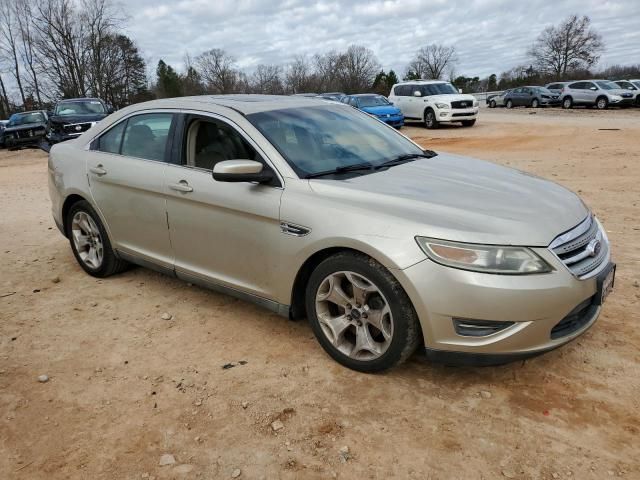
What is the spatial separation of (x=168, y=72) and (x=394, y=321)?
84.1 meters

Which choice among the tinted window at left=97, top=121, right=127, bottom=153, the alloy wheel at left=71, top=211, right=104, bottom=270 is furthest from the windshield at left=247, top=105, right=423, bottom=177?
the alloy wheel at left=71, top=211, right=104, bottom=270

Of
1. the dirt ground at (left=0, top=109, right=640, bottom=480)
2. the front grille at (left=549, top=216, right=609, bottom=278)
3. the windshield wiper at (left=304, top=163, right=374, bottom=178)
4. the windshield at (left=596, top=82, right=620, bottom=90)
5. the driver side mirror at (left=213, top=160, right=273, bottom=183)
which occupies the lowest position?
the dirt ground at (left=0, top=109, right=640, bottom=480)

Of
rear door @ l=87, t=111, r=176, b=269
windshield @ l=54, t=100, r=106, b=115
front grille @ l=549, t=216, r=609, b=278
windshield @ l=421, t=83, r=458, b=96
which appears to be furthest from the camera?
windshield @ l=421, t=83, r=458, b=96

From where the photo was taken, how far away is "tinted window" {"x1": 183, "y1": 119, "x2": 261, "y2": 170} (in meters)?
3.52

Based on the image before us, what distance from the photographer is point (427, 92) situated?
70.9 ft

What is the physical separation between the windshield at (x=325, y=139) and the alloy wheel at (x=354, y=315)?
2.48ft

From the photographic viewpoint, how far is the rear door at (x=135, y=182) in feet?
12.9

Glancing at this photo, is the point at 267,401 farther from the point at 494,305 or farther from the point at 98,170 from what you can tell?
the point at 98,170

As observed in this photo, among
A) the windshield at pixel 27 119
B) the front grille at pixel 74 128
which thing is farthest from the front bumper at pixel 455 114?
the windshield at pixel 27 119

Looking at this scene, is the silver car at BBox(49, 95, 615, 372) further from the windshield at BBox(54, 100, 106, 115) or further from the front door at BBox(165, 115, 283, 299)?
the windshield at BBox(54, 100, 106, 115)

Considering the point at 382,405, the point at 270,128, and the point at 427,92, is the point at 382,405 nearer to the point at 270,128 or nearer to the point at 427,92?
the point at 270,128

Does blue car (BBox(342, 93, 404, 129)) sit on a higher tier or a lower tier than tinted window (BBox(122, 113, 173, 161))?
lower

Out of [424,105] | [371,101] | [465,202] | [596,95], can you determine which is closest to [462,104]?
[424,105]

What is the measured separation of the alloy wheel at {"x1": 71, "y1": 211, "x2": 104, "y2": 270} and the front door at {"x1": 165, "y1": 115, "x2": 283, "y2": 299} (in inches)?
48.5
